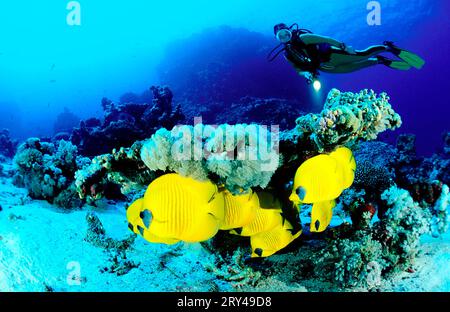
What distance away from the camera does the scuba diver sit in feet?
11.8

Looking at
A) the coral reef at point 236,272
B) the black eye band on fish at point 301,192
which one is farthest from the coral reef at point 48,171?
the black eye band on fish at point 301,192

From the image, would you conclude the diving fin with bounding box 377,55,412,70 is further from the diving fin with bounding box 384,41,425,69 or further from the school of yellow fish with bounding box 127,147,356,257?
the school of yellow fish with bounding box 127,147,356,257

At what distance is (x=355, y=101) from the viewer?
2.40 m

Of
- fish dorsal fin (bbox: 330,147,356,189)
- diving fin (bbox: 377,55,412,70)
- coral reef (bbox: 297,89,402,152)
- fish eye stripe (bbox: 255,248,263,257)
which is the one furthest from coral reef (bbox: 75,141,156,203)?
diving fin (bbox: 377,55,412,70)

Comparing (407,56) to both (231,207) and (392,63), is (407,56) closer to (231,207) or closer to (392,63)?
(392,63)

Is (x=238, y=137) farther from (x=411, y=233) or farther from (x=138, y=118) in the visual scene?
(x=138, y=118)

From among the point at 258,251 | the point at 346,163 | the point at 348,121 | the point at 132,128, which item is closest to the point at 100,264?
the point at 258,251

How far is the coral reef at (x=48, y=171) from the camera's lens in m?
4.67

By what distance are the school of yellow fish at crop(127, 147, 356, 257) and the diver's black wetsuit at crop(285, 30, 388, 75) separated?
186cm

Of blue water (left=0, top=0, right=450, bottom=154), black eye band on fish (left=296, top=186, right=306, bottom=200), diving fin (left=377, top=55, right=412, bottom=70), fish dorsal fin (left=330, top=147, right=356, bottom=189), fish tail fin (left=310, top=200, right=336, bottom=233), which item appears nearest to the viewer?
black eye band on fish (left=296, top=186, right=306, bottom=200)

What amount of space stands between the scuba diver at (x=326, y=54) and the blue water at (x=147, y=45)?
18.6 metres

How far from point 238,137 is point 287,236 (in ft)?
3.44

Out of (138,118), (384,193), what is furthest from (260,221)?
(138,118)

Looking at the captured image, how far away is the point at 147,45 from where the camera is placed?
229 ft
